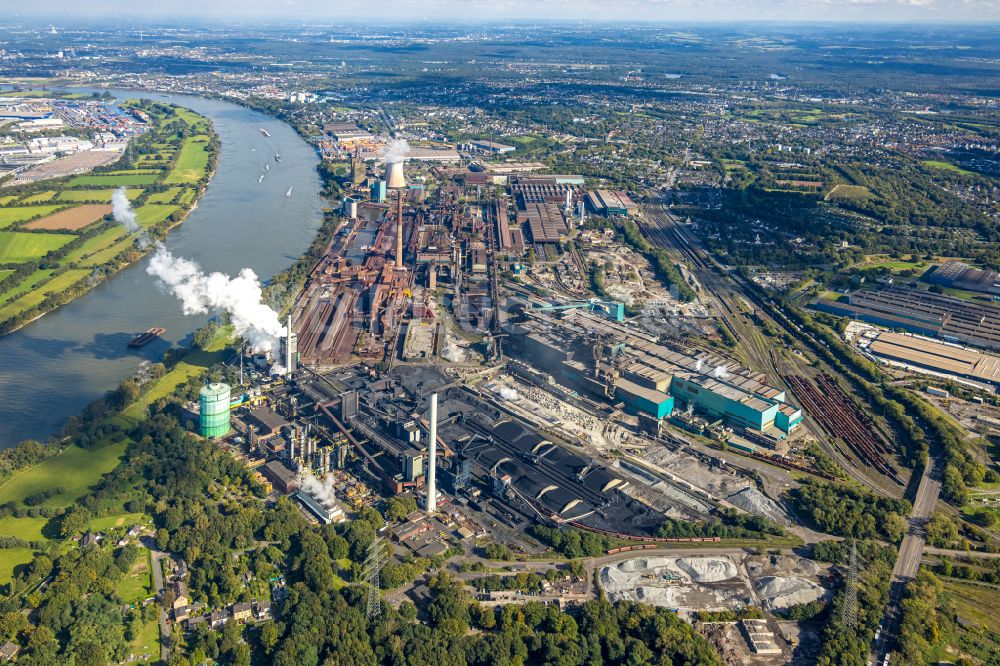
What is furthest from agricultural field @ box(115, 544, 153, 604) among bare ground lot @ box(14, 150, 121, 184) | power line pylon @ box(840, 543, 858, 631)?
bare ground lot @ box(14, 150, 121, 184)

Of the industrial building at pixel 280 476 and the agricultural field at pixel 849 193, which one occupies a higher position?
the agricultural field at pixel 849 193

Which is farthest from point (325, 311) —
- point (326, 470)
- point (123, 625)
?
point (123, 625)

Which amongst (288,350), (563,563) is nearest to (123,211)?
(288,350)

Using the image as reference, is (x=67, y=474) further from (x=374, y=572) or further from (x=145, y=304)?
(x=145, y=304)

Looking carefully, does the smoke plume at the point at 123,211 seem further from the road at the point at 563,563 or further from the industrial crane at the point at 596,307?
the road at the point at 563,563

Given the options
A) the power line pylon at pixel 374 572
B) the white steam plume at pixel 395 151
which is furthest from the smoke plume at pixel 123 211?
the power line pylon at pixel 374 572

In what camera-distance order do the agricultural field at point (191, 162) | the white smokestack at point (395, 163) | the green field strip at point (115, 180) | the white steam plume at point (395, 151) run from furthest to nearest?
the white steam plume at point (395, 151) → the agricultural field at point (191, 162) → the white smokestack at point (395, 163) → the green field strip at point (115, 180)

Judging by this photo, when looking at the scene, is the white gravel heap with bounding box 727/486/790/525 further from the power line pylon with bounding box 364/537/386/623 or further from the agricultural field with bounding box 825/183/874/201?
the agricultural field with bounding box 825/183/874/201

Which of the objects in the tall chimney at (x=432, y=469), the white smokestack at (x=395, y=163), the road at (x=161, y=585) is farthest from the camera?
the white smokestack at (x=395, y=163)
